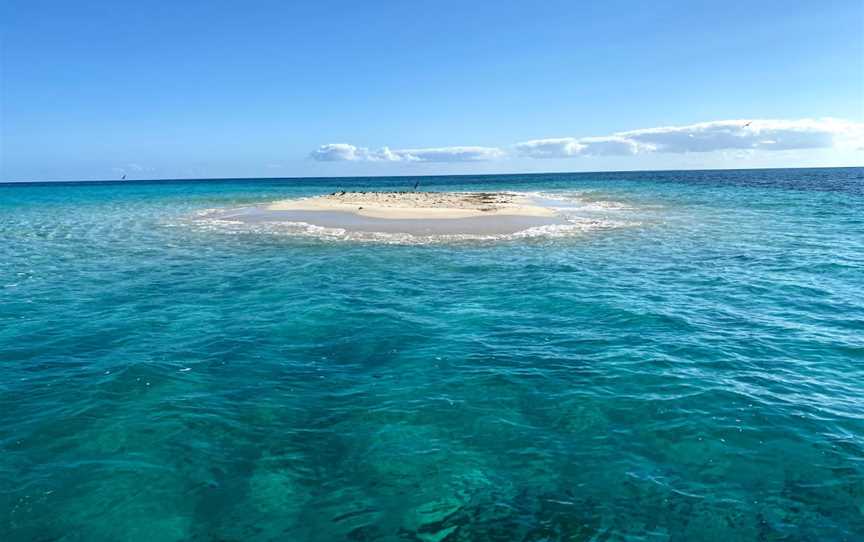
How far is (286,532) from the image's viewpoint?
7.48m

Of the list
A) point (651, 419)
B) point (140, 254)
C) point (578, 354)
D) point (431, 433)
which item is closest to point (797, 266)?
point (578, 354)

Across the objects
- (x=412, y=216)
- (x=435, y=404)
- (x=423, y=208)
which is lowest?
(x=435, y=404)

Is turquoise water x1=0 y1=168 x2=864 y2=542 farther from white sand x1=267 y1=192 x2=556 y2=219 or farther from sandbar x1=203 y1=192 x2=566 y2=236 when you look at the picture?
white sand x1=267 y1=192 x2=556 y2=219

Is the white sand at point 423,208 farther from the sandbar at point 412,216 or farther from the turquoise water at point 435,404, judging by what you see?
the turquoise water at point 435,404

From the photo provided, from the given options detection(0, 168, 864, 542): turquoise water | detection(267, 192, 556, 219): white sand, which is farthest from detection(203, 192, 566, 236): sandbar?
detection(0, 168, 864, 542): turquoise water

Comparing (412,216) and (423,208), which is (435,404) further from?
(423,208)

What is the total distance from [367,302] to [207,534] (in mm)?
12034

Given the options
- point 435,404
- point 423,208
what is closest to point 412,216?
point 423,208

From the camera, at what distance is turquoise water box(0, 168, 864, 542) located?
25.7 feet

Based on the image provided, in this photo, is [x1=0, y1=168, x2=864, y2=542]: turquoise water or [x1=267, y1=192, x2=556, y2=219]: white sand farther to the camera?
[x1=267, y1=192, x2=556, y2=219]: white sand

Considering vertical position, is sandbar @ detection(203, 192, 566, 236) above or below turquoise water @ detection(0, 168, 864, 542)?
above

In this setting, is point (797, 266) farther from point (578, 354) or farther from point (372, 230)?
point (372, 230)

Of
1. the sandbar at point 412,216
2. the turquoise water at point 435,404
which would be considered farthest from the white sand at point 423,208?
the turquoise water at point 435,404

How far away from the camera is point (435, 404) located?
37.0 feet
